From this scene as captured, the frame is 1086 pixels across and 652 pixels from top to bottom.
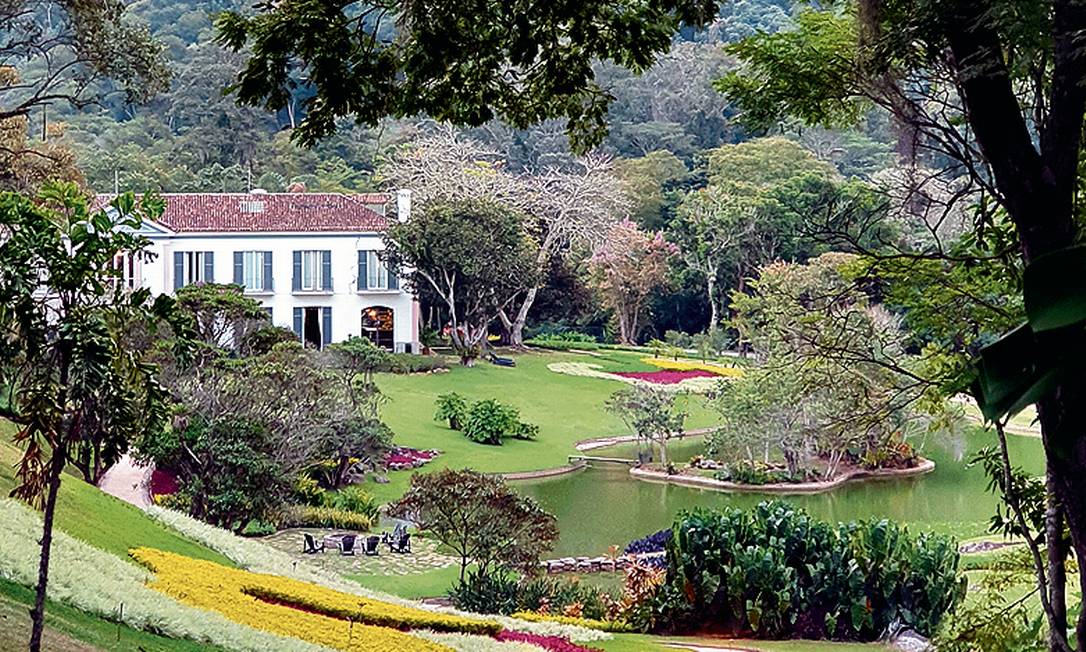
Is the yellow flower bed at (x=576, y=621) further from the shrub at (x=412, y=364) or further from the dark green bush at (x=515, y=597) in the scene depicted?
the shrub at (x=412, y=364)

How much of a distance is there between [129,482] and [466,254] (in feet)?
55.9

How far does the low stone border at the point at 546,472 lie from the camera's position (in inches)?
951

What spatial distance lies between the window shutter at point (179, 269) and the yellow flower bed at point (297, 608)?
23764 millimetres

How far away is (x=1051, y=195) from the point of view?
4.00 meters

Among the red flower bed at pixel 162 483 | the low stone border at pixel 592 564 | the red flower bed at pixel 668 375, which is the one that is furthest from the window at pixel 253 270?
the low stone border at pixel 592 564

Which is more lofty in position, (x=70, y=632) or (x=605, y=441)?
(x=70, y=632)

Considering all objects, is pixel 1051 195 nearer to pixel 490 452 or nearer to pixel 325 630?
pixel 325 630

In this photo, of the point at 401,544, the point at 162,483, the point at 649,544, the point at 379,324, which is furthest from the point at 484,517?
the point at 379,324

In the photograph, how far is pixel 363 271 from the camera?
118ft

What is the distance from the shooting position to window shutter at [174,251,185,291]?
34.0m

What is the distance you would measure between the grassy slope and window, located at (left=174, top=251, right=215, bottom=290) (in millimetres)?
6337

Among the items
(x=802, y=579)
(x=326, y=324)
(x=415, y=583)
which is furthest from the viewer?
(x=326, y=324)

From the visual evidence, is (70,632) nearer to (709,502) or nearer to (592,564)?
(592,564)

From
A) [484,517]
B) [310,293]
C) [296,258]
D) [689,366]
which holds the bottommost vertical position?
[484,517]
